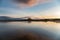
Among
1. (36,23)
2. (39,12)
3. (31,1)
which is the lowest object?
(36,23)

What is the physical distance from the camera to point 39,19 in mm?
924

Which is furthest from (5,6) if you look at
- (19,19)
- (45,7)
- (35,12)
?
(45,7)

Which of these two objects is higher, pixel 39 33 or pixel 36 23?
pixel 36 23

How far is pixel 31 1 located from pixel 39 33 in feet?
1.17

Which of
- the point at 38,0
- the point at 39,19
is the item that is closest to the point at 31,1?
the point at 38,0

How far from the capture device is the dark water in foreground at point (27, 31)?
0.91 metres

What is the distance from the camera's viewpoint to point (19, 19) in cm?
92

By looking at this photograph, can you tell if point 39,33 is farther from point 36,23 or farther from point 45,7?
point 45,7

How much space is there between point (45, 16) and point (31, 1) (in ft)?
0.73

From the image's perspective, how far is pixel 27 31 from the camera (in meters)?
0.92

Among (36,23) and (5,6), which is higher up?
(5,6)

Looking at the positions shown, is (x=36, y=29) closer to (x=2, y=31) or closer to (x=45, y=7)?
(x=45, y=7)

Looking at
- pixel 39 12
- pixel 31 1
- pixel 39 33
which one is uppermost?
pixel 31 1

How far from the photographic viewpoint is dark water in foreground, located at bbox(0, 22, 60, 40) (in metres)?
0.91
